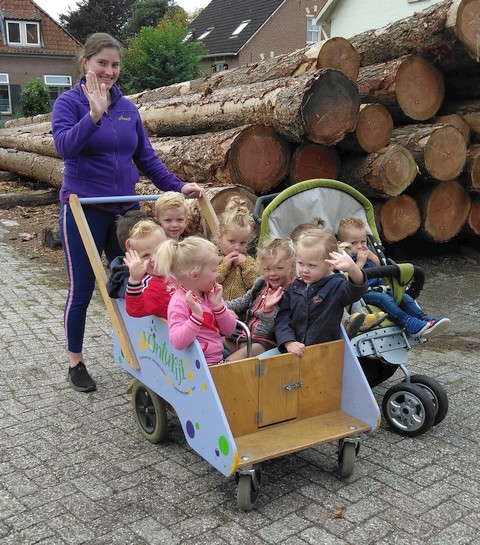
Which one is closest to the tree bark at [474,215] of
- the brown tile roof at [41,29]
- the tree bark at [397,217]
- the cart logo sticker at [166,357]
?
the tree bark at [397,217]

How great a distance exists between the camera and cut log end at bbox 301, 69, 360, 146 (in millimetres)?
6285

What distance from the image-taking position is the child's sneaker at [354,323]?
11.8 feet

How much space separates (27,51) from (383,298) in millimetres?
39992

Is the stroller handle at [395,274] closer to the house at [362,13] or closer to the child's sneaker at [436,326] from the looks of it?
the child's sneaker at [436,326]

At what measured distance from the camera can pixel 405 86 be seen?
288 inches

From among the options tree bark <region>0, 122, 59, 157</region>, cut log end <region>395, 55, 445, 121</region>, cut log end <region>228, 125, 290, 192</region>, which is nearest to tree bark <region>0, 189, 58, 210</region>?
tree bark <region>0, 122, 59, 157</region>

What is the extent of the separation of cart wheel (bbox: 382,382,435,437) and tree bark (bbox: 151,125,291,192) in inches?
133

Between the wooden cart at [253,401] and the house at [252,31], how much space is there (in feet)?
110

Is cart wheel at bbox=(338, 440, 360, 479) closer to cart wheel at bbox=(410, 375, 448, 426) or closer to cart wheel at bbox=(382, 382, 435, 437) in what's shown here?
cart wheel at bbox=(382, 382, 435, 437)

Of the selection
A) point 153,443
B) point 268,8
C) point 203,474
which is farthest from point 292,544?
point 268,8

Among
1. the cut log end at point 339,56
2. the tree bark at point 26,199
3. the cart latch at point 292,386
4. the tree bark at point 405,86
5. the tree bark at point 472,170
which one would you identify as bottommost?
the cart latch at point 292,386

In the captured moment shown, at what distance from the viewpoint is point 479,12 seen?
6859 millimetres

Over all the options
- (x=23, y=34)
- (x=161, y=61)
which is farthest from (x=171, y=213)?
(x=23, y=34)

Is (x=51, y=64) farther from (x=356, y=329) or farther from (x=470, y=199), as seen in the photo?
(x=356, y=329)
